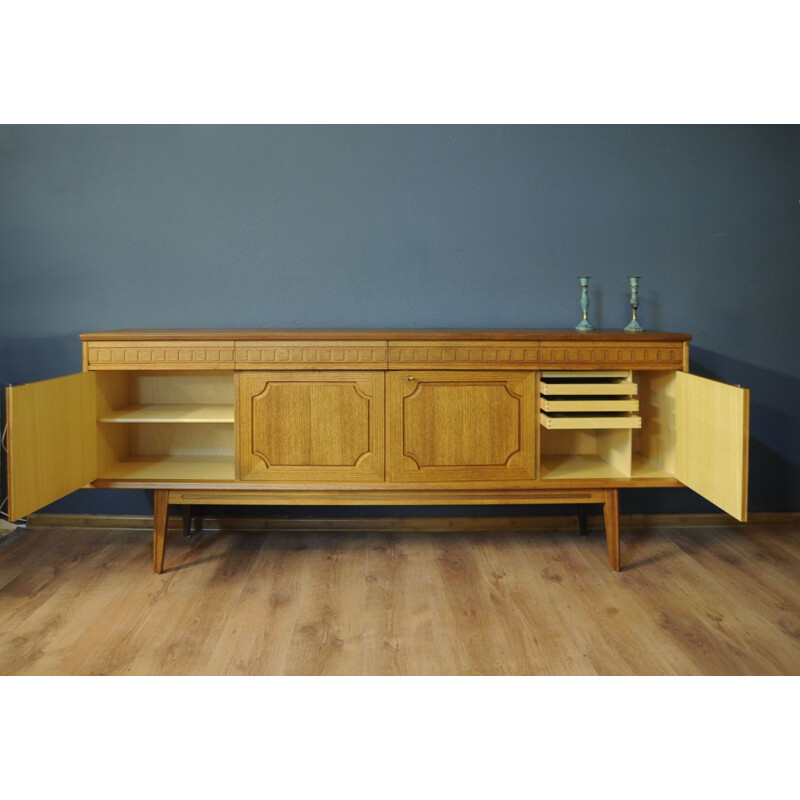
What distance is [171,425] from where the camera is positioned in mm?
3373

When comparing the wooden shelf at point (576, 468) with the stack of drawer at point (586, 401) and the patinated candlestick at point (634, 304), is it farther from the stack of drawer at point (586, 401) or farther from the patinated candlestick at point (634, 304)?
the patinated candlestick at point (634, 304)

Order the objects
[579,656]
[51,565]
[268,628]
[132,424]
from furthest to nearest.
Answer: [132,424]
[51,565]
[268,628]
[579,656]

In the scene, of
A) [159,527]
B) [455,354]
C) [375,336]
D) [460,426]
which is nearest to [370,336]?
[375,336]

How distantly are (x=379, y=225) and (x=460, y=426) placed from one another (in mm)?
1013

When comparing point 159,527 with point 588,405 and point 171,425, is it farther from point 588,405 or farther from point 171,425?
point 588,405

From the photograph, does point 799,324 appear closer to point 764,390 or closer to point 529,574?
point 764,390

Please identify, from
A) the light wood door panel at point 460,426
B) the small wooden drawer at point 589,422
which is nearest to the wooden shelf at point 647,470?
the small wooden drawer at point 589,422

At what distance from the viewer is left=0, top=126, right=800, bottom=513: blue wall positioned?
335 centimetres

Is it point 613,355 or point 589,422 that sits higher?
point 613,355

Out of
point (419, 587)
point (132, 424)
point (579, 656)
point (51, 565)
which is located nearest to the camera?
point (579, 656)

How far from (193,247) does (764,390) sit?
256 cm

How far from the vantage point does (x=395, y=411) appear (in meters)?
2.88

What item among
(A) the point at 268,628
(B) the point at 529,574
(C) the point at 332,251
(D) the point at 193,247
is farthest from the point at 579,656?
(D) the point at 193,247

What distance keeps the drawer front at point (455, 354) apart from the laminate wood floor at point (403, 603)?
2.54ft
